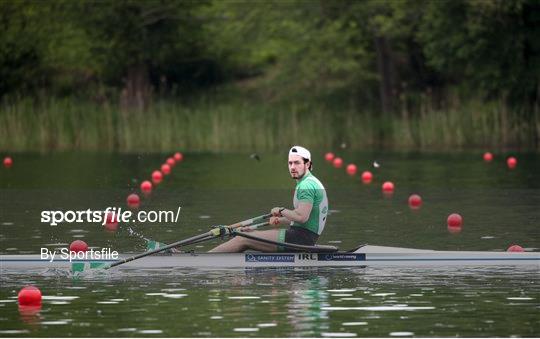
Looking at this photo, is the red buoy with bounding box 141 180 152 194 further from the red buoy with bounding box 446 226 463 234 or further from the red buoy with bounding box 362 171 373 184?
the red buoy with bounding box 446 226 463 234

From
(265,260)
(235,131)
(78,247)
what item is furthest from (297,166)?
(235,131)

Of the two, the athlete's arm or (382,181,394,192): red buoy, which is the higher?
(382,181,394,192): red buoy

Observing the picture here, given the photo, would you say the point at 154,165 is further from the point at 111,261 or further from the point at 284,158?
the point at 111,261

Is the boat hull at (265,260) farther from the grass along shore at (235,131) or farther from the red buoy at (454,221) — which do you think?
the grass along shore at (235,131)

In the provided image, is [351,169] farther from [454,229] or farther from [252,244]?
[252,244]

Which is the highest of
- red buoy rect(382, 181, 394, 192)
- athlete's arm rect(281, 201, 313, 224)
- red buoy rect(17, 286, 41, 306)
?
red buoy rect(382, 181, 394, 192)

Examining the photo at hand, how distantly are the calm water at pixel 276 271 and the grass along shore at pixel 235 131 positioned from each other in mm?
4719

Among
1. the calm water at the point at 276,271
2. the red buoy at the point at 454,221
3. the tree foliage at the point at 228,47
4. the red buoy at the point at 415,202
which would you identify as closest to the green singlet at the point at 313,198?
the calm water at the point at 276,271

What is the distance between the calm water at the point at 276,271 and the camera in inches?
674

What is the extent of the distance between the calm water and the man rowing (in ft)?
1.78

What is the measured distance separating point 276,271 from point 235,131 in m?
34.3

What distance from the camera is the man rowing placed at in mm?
21766

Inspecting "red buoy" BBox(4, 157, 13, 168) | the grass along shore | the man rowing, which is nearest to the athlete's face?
the man rowing

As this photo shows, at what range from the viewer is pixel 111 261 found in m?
22.1
